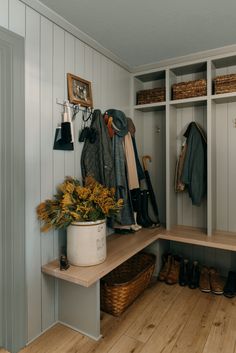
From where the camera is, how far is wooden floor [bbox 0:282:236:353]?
1637 millimetres

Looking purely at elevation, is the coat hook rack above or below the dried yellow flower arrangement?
above

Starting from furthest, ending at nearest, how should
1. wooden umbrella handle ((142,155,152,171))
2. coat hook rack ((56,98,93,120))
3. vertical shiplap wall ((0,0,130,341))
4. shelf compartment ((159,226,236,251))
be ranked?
wooden umbrella handle ((142,155,152,171)) → shelf compartment ((159,226,236,251)) → coat hook rack ((56,98,93,120)) → vertical shiplap wall ((0,0,130,341))

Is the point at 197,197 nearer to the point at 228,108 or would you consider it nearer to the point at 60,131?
the point at 228,108

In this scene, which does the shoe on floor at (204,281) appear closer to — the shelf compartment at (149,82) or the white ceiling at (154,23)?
the shelf compartment at (149,82)

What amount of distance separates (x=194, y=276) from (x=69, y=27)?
2515mm

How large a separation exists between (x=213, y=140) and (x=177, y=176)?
1.71 feet

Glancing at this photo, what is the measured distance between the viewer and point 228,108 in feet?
8.53

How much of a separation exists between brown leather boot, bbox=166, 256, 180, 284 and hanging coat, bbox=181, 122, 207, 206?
67 centimetres

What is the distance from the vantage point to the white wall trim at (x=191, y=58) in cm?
231

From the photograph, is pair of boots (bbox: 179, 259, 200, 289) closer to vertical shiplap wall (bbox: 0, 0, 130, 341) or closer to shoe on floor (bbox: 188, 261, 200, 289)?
shoe on floor (bbox: 188, 261, 200, 289)

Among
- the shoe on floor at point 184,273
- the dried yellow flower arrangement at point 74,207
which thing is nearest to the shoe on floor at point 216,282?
the shoe on floor at point 184,273

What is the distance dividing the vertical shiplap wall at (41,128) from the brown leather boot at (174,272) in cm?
121

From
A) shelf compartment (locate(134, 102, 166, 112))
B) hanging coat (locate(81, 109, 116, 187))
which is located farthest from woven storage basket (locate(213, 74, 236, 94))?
hanging coat (locate(81, 109, 116, 187))

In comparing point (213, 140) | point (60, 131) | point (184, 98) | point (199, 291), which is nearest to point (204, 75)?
point (184, 98)
